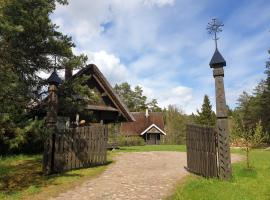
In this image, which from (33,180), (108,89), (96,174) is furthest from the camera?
(108,89)

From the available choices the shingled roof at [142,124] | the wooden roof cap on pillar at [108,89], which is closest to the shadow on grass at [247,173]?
the wooden roof cap on pillar at [108,89]

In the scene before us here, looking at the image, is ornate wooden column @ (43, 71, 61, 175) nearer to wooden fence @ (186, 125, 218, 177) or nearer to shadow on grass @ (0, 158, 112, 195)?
shadow on grass @ (0, 158, 112, 195)

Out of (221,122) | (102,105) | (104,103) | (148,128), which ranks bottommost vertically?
(221,122)

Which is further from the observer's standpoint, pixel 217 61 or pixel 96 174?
pixel 96 174

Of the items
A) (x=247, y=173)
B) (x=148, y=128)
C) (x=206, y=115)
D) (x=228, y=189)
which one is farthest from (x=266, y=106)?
(x=228, y=189)

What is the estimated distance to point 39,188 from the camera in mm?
9469

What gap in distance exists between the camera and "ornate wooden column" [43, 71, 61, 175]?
11.6 metres

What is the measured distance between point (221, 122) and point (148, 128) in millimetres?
42300

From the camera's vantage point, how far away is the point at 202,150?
11.1 m

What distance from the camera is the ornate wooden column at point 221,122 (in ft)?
33.3

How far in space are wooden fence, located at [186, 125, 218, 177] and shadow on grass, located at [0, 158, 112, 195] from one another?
407 cm

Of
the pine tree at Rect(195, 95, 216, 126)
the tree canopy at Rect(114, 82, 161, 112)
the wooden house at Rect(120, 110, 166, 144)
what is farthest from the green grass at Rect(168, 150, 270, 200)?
the tree canopy at Rect(114, 82, 161, 112)

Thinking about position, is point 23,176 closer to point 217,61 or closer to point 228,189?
point 228,189

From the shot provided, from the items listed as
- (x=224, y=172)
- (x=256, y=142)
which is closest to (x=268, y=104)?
(x=256, y=142)
